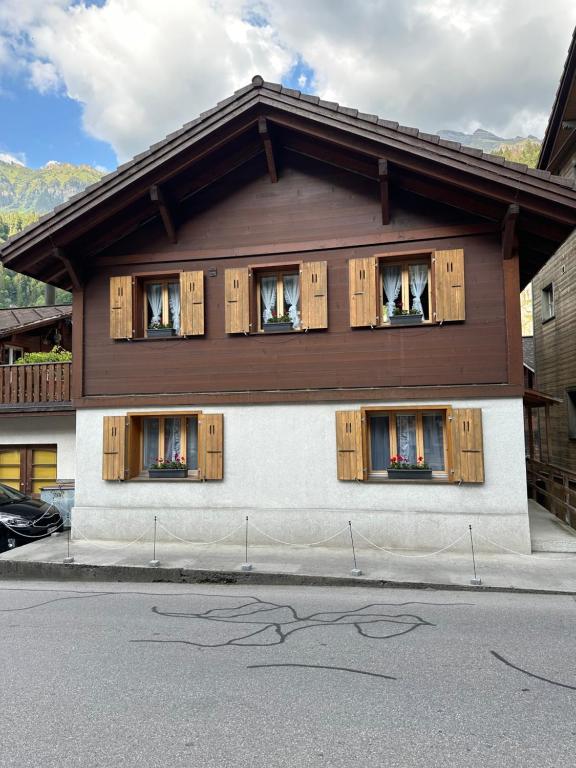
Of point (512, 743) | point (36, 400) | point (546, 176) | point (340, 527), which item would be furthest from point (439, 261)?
point (36, 400)

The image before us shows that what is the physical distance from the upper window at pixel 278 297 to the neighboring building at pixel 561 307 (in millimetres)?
8121

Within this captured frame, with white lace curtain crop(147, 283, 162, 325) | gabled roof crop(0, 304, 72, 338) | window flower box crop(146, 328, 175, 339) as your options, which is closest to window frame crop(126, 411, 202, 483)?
window flower box crop(146, 328, 175, 339)

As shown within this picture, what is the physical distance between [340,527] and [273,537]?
1.29 metres

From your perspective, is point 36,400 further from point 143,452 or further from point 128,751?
point 128,751

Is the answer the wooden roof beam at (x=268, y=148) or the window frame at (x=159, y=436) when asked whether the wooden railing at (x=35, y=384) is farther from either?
the wooden roof beam at (x=268, y=148)

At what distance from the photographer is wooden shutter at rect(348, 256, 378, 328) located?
10.3 metres

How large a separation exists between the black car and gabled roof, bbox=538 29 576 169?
1670 cm

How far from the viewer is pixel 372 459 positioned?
1048 centimetres

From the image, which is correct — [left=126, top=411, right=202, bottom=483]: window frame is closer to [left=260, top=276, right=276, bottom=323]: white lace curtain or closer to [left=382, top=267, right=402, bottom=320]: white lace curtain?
[left=260, top=276, right=276, bottom=323]: white lace curtain

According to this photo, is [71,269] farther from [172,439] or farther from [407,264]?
[407,264]

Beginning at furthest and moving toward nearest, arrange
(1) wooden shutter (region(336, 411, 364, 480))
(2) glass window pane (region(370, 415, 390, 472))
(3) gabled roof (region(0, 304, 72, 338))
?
1. (3) gabled roof (region(0, 304, 72, 338))
2. (2) glass window pane (region(370, 415, 390, 472))
3. (1) wooden shutter (region(336, 411, 364, 480))

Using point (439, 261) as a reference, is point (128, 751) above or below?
below

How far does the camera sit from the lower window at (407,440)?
1023cm

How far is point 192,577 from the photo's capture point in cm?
855
